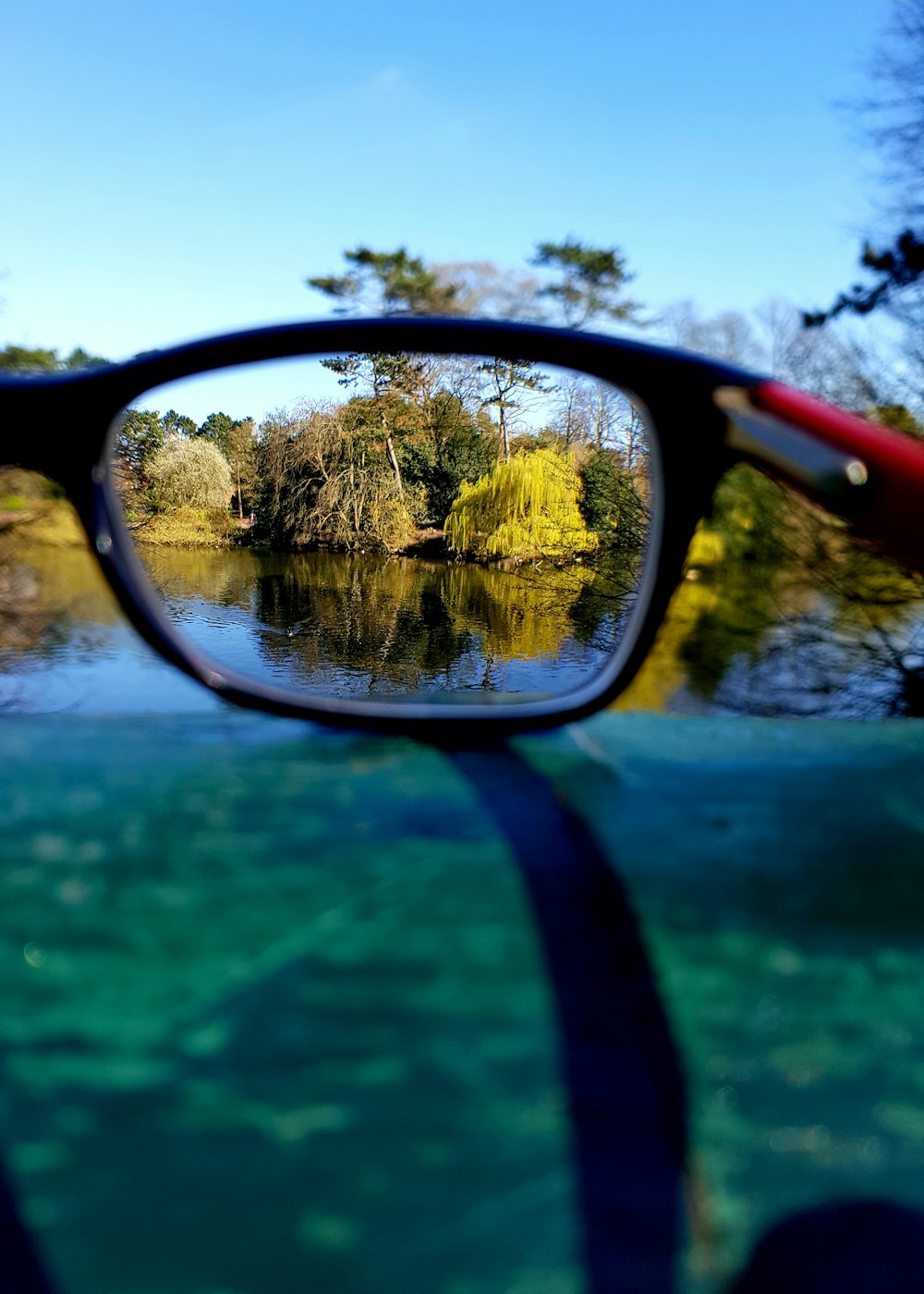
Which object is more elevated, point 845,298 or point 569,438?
point 845,298

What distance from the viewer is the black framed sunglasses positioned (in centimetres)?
34

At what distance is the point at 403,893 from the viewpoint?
0.25m

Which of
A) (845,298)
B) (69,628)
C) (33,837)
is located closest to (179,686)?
(69,628)

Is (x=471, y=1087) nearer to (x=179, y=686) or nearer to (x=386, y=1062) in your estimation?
(x=386, y=1062)

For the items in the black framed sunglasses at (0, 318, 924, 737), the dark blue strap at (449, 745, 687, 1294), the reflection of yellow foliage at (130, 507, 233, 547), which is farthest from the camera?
the reflection of yellow foliage at (130, 507, 233, 547)

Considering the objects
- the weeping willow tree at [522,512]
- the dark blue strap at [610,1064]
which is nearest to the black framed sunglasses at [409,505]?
the weeping willow tree at [522,512]

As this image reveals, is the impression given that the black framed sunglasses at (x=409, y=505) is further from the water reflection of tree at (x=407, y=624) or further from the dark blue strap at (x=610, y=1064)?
the dark blue strap at (x=610, y=1064)

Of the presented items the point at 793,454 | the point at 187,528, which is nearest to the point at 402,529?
the point at 187,528

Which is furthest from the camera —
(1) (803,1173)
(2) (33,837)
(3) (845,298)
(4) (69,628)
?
(3) (845,298)

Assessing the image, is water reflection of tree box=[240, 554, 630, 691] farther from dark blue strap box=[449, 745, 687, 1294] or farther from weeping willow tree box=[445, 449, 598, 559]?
dark blue strap box=[449, 745, 687, 1294]

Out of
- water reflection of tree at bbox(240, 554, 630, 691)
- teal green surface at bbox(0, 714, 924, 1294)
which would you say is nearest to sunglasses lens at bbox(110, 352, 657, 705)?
water reflection of tree at bbox(240, 554, 630, 691)

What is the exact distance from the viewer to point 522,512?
51 centimetres

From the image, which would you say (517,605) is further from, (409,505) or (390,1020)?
(390,1020)

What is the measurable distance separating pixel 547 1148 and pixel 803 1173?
5 centimetres
